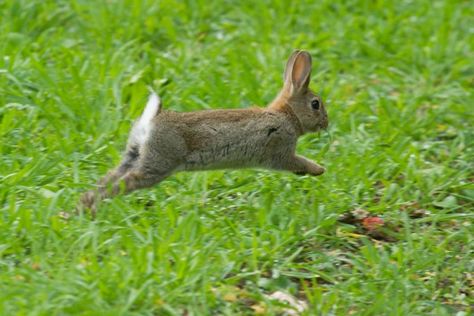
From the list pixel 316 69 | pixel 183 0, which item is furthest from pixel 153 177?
pixel 183 0

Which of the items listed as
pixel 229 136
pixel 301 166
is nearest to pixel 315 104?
pixel 301 166

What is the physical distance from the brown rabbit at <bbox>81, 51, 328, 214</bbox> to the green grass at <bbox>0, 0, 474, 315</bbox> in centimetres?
16

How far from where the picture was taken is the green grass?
4.95m

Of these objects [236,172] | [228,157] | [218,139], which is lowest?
[236,172]

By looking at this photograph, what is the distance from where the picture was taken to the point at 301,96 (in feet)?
21.3

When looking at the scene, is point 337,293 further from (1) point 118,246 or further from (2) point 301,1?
(2) point 301,1

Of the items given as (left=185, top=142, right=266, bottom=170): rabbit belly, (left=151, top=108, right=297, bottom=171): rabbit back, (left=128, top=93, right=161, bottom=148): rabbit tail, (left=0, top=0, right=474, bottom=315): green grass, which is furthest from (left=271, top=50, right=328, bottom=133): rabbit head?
(left=128, top=93, right=161, bottom=148): rabbit tail

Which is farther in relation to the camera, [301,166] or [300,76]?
[300,76]

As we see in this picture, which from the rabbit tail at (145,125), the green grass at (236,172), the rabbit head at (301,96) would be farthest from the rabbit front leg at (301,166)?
the rabbit tail at (145,125)

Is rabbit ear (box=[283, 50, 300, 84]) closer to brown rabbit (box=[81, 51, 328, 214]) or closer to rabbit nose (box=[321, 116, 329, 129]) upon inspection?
brown rabbit (box=[81, 51, 328, 214])

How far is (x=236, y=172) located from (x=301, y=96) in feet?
2.09

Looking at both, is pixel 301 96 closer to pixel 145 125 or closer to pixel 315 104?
pixel 315 104

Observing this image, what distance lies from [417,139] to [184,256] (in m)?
2.76

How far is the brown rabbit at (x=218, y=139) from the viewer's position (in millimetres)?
5547
